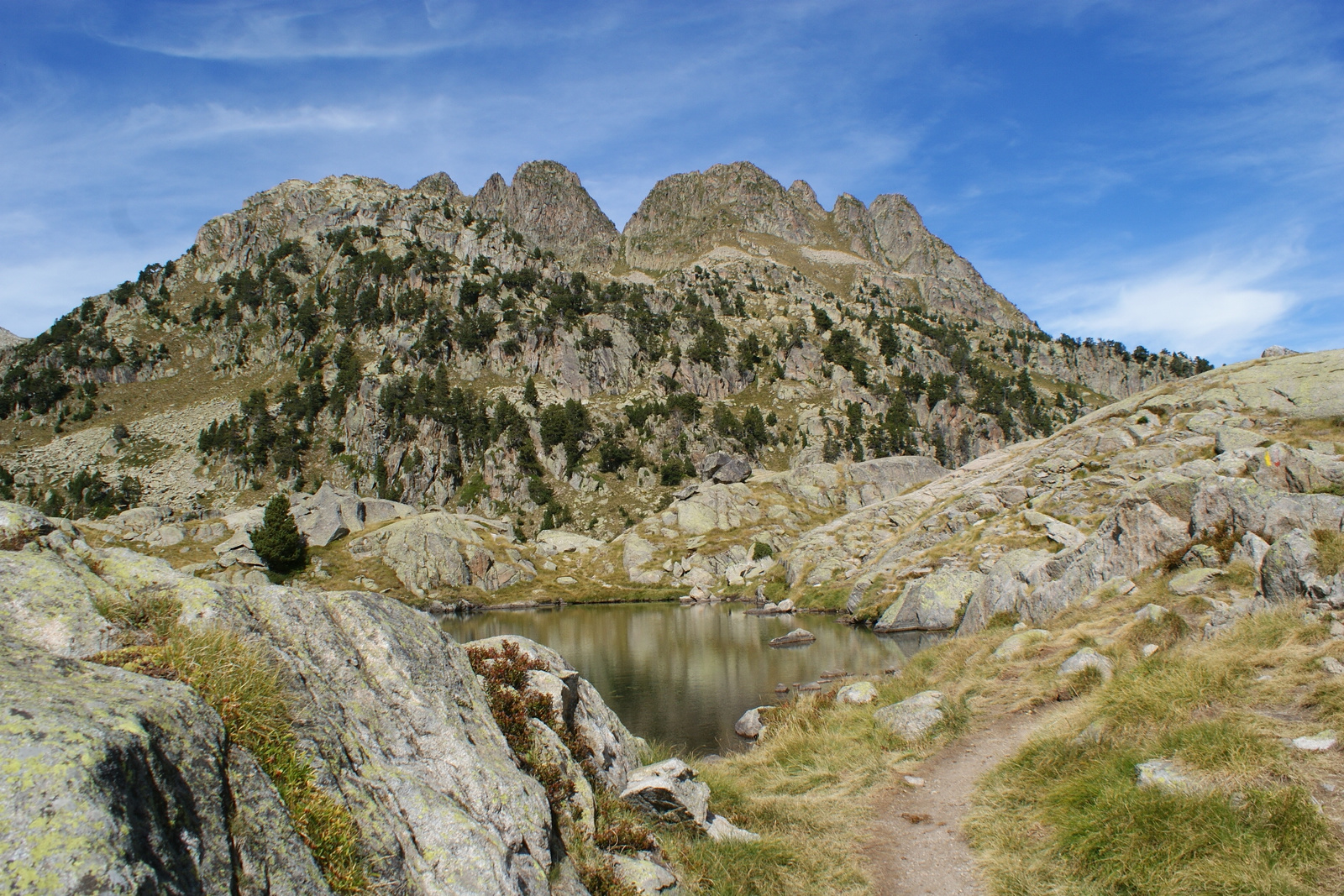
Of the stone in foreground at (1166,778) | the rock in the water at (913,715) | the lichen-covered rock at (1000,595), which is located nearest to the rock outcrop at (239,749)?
the stone in foreground at (1166,778)

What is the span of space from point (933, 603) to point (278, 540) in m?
80.5

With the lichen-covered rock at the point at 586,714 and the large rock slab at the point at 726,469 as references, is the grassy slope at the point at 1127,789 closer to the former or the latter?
the lichen-covered rock at the point at 586,714

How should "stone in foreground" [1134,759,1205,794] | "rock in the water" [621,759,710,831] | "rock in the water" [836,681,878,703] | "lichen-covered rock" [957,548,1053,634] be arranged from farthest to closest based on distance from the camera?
"lichen-covered rock" [957,548,1053,634] → "rock in the water" [836,681,878,703] → "rock in the water" [621,759,710,831] → "stone in foreground" [1134,759,1205,794]

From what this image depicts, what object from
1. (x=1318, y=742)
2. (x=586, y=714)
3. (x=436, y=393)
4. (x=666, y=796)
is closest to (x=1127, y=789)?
(x=1318, y=742)

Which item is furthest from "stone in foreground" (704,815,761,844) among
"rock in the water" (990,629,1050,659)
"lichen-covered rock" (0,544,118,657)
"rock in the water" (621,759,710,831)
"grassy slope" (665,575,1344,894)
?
"rock in the water" (990,629,1050,659)

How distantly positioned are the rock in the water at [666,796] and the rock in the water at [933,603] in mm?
39591

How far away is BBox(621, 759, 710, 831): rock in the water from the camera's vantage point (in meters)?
11.2

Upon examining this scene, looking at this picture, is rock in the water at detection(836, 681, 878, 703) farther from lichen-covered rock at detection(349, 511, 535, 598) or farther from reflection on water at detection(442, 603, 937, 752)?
lichen-covered rock at detection(349, 511, 535, 598)

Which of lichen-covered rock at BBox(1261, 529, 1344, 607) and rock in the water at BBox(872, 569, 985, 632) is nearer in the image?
lichen-covered rock at BBox(1261, 529, 1344, 607)

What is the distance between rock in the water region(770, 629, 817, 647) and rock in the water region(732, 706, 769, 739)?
20379mm

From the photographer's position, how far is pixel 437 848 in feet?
20.9

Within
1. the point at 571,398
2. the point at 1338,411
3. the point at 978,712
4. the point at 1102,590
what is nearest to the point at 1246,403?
the point at 1338,411

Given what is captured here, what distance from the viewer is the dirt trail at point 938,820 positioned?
10.4 m

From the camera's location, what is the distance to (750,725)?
25781 millimetres
